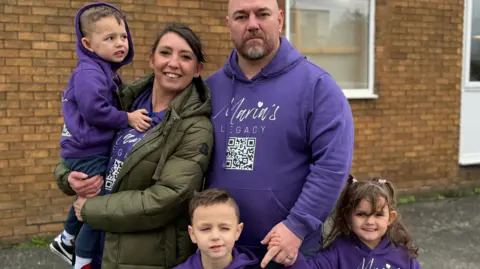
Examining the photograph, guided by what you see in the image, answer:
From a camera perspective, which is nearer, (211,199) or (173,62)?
(211,199)

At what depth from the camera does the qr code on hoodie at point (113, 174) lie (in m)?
2.29

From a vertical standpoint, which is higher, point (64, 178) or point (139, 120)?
point (139, 120)

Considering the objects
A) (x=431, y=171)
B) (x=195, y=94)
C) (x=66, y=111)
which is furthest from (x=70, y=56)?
(x=431, y=171)

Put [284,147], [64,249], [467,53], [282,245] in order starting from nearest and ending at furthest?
[282,245], [284,147], [64,249], [467,53]

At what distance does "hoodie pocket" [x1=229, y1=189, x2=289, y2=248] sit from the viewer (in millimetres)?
2139

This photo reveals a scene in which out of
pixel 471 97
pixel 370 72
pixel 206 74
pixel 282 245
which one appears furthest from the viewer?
pixel 471 97

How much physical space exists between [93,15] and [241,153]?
111 centimetres

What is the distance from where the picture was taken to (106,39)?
2.54 metres

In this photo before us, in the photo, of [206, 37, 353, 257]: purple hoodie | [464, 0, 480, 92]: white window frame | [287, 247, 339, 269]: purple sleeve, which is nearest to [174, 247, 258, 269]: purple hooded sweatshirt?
[206, 37, 353, 257]: purple hoodie

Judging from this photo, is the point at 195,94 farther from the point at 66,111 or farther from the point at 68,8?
the point at 68,8

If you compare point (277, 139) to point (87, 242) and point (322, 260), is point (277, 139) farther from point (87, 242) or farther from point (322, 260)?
point (87, 242)

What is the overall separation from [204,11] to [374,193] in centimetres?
346

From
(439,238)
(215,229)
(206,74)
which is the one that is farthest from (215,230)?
(439,238)

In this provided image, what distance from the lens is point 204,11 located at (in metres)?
5.27
